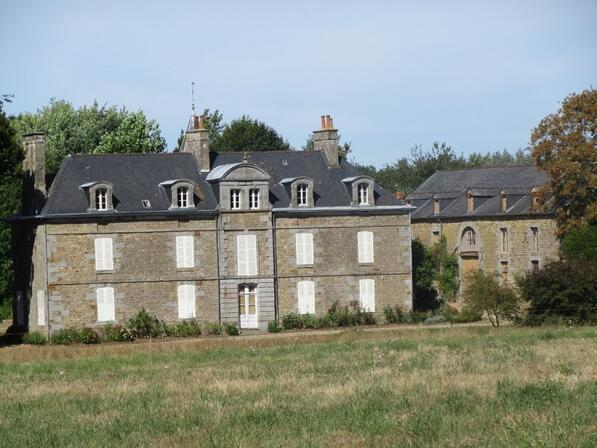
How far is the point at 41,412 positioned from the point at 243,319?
2635 cm

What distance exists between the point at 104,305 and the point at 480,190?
867 inches

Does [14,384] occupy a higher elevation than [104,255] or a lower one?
lower

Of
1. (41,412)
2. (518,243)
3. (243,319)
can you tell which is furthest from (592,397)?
(518,243)

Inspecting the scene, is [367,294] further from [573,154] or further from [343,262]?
[573,154]

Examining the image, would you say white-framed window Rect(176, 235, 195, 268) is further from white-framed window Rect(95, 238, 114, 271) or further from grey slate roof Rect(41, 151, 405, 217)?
white-framed window Rect(95, 238, 114, 271)

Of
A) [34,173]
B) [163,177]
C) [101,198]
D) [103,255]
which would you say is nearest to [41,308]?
[103,255]

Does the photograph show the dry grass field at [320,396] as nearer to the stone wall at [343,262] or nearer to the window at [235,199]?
the window at [235,199]

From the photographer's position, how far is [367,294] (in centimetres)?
4941

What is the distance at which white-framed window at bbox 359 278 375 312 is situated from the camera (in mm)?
49250

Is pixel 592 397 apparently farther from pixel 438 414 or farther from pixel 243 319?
pixel 243 319

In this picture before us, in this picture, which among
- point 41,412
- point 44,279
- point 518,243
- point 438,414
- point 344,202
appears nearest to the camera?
point 438,414

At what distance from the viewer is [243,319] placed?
4778cm

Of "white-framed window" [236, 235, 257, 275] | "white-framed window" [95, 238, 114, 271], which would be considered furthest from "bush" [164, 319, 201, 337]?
"white-framed window" [95, 238, 114, 271]

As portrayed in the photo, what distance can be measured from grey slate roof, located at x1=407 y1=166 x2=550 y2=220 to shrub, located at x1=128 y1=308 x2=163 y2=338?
60.7ft
